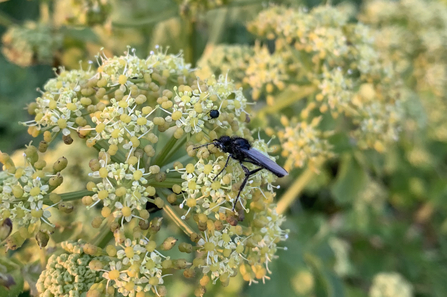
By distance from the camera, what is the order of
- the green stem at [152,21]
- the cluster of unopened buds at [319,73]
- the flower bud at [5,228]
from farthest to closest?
the green stem at [152,21], the cluster of unopened buds at [319,73], the flower bud at [5,228]

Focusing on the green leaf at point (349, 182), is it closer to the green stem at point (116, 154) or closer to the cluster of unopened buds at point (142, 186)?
the cluster of unopened buds at point (142, 186)

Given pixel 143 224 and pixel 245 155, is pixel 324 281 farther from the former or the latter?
pixel 143 224

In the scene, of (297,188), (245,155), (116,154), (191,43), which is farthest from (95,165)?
(297,188)

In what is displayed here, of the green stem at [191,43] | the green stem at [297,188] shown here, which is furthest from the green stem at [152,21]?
the green stem at [297,188]

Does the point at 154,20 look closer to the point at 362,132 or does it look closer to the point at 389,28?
the point at 362,132

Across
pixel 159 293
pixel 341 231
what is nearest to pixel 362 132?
pixel 159 293

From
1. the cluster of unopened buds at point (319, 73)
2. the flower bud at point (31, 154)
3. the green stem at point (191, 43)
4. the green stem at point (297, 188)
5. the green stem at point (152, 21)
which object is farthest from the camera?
the green stem at point (297, 188)
